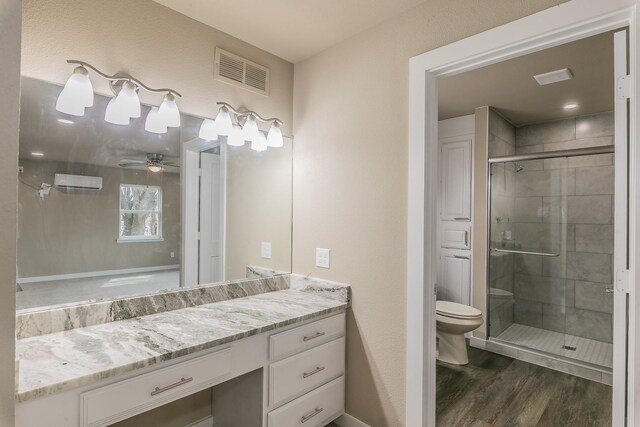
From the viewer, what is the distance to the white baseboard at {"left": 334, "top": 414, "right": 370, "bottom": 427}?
6.38ft

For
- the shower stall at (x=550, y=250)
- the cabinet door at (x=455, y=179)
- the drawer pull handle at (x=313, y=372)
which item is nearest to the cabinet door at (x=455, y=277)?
the shower stall at (x=550, y=250)

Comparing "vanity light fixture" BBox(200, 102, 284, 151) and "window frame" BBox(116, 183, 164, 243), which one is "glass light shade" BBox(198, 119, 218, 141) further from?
"window frame" BBox(116, 183, 164, 243)

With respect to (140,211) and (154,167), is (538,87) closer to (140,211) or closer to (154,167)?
(154,167)

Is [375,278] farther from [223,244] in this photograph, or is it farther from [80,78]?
[80,78]

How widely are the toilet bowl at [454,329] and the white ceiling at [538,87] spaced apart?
1946 millimetres

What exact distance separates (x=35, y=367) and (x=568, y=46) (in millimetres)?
3188

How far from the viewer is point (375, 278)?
1906 millimetres

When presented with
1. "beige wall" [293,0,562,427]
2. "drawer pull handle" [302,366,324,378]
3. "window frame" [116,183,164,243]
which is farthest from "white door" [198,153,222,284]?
"drawer pull handle" [302,366,324,378]

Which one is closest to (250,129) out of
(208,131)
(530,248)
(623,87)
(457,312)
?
(208,131)

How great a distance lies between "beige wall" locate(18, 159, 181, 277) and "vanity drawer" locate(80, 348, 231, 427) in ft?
2.14

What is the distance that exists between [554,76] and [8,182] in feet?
10.7

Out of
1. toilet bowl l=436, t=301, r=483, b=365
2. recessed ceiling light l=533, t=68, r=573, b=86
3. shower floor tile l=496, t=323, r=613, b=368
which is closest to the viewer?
recessed ceiling light l=533, t=68, r=573, b=86

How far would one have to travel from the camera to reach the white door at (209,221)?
77.6 inches

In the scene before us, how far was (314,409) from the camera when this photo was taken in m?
1.80
